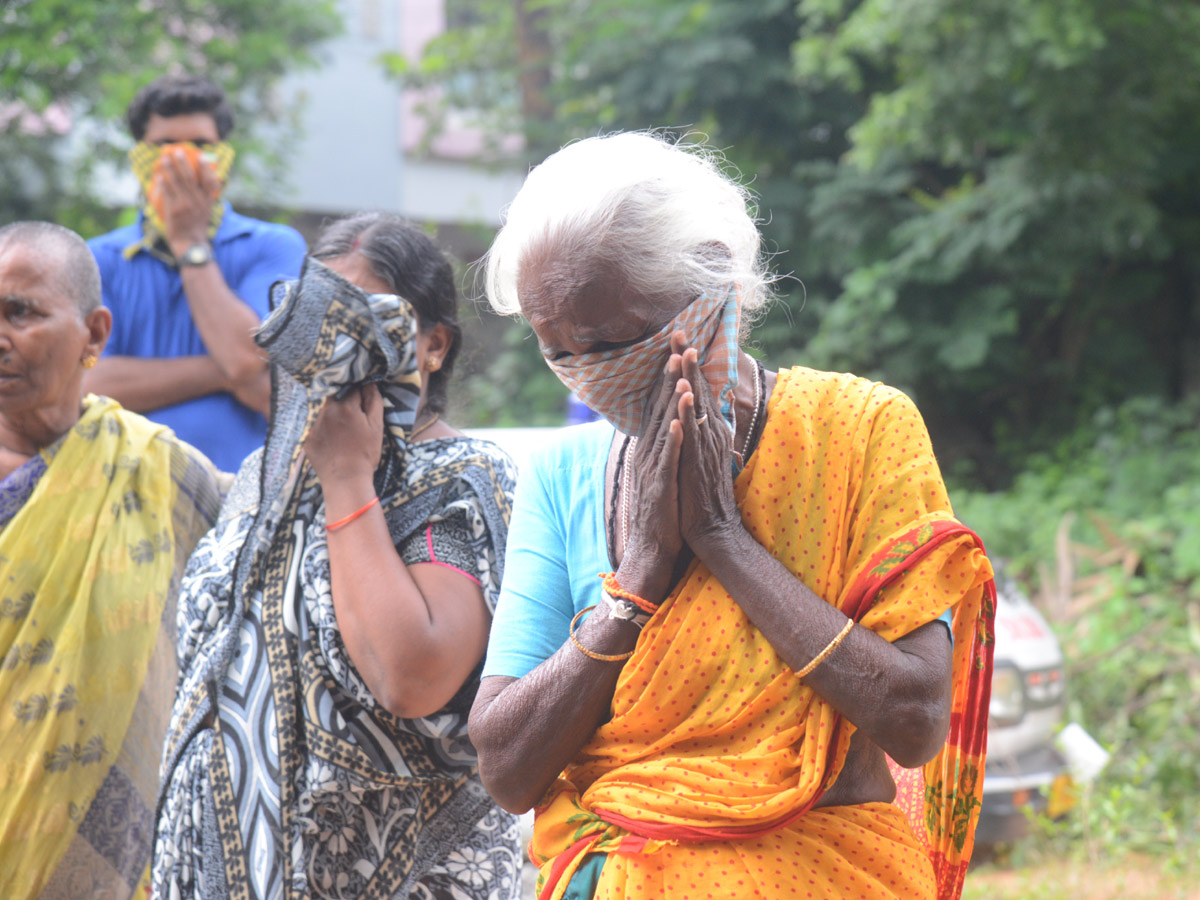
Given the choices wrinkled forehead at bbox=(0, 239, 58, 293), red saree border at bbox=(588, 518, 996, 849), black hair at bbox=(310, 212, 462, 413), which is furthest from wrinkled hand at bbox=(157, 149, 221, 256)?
red saree border at bbox=(588, 518, 996, 849)

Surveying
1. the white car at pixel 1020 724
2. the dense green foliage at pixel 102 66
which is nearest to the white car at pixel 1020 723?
the white car at pixel 1020 724

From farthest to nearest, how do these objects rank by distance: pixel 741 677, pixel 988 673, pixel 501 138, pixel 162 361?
1. pixel 501 138
2. pixel 162 361
3. pixel 988 673
4. pixel 741 677

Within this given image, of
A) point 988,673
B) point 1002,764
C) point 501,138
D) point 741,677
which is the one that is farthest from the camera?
point 501,138

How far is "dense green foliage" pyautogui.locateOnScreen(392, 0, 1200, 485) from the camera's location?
23.9 ft

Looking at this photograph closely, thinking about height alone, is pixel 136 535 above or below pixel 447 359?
below

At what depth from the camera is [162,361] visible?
3332 mm

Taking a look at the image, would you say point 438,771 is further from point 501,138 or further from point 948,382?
point 501,138

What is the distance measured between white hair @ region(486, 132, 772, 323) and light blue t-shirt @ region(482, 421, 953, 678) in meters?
0.27

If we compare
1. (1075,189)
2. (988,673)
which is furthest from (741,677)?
(1075,189)

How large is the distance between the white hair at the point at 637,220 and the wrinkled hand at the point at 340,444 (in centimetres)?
51

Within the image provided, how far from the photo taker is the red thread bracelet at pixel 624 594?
1582 mm

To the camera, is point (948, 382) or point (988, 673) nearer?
point (988, 673)

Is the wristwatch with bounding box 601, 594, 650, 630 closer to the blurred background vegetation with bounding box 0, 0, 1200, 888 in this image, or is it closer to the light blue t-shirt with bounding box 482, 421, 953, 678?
the light blue t-shirt with bounding box 482, 421, 953, 678

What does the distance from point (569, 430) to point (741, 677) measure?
21.0 inches
